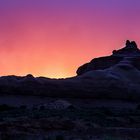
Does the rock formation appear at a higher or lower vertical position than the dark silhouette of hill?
higher

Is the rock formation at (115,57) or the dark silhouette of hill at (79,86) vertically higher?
the rock formation at (115,57)

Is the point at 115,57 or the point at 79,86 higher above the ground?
the point at 115,57

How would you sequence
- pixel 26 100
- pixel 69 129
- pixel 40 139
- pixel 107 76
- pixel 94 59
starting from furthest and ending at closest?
pixel 94 59, pixel 107 76, pixel 26 100, pixel 69 129, pixel 40 139

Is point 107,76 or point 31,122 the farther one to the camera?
point 107,76

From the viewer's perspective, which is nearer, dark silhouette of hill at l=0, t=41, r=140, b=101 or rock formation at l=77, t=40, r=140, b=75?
dark silhouette of hill at l=0, t=41, r=140, b=101

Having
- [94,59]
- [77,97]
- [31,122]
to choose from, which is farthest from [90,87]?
[31,122]

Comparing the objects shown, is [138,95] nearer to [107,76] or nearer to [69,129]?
[107,76]

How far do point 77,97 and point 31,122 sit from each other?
52.6 m

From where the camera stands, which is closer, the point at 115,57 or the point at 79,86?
the point at 79,86

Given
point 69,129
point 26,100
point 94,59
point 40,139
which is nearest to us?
point 40,139

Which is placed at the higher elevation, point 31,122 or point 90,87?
point 90,87

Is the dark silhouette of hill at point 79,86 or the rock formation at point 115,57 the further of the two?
the rock formation at point 115,57

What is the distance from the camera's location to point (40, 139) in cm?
2120

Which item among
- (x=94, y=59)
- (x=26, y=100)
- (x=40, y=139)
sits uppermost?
(x=94, y=59)
